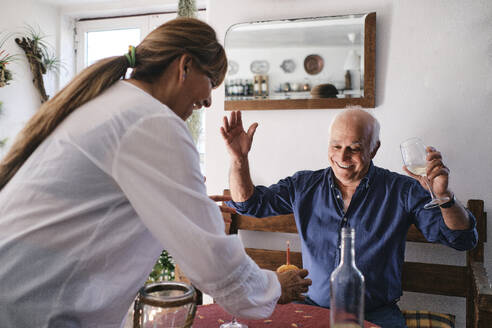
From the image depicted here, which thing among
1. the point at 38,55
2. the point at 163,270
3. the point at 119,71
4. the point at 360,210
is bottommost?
the point at 163,270

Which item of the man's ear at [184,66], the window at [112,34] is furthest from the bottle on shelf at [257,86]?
the man's ear at [184,66]

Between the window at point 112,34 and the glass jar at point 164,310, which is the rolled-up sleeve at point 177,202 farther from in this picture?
the window at point 112,34

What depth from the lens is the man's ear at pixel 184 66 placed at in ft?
3.56

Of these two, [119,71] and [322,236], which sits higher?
[119,71]

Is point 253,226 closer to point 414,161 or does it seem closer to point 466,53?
point 414,161

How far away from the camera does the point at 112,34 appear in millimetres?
3891

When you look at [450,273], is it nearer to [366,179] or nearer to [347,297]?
[366,179]

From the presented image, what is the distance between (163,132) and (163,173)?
0.09 meters

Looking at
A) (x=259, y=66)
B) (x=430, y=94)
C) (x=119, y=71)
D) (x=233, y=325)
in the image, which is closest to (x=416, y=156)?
(x=430, y=94)

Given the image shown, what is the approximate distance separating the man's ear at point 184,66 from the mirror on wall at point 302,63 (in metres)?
1.47

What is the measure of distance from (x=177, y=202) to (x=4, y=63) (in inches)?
122

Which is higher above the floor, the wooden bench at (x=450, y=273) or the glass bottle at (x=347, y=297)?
the glass bottle at (x=347, y=297)

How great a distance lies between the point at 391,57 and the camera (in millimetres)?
2342

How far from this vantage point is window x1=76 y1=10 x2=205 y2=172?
3.74 metres
